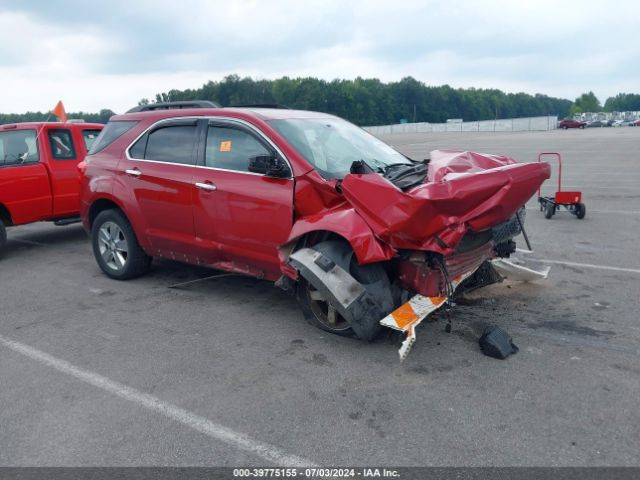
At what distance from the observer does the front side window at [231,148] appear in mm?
5195

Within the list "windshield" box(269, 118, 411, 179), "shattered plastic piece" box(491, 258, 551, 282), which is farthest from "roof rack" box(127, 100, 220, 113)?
"shattered plastic piece" box(491, 258, 551, 282)

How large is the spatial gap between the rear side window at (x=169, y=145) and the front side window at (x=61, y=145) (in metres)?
2.96

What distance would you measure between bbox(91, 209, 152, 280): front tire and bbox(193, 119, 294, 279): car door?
1194mm

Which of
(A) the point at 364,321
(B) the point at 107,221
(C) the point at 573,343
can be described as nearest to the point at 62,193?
(B) the point at 107,221

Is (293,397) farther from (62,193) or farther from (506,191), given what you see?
(62,193)

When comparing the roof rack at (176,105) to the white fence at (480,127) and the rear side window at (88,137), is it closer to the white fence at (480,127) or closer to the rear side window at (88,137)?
the rear side window at (88,137)

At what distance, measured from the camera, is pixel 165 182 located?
5.77 m

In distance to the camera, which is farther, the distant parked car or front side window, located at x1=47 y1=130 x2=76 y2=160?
the distant parked car

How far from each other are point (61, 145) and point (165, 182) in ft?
12.7

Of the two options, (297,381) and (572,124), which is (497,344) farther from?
(572,124)

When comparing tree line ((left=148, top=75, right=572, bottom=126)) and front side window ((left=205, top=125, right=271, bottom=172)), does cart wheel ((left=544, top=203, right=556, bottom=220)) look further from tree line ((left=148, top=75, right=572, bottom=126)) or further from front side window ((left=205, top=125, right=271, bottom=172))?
tree line ((left=148, top=75, right=572, bottom=126))

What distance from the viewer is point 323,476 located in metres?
2.93

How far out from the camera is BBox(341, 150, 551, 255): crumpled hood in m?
3.97

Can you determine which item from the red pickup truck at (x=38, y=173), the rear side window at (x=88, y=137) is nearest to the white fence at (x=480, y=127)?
the rear side window at (x=88, y=137)
